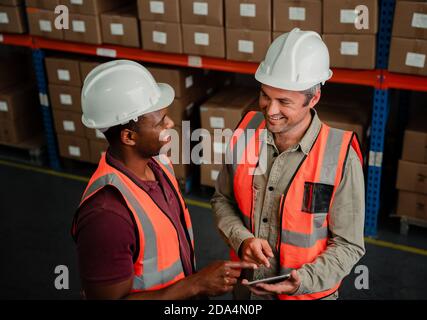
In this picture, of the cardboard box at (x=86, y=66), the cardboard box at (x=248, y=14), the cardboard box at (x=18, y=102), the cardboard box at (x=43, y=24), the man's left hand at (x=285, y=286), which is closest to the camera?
the man's left hand at (x=285, y=286)

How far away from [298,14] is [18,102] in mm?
3580

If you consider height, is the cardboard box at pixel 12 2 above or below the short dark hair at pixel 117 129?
above

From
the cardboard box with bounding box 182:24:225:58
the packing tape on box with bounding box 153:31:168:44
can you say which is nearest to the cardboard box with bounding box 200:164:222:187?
the cardboard box with bounding box 182:24:225:58

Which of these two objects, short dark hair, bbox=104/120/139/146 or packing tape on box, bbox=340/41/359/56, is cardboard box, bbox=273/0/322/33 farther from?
short dark hair, bbox=104/120/139/146

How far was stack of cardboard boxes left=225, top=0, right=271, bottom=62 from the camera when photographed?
13.7 feet

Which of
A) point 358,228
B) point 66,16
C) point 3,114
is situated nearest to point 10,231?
point 3,114

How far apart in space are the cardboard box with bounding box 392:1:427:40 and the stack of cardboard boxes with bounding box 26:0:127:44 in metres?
A: 2.73

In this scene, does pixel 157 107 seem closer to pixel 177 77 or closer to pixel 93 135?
pixel 177 77

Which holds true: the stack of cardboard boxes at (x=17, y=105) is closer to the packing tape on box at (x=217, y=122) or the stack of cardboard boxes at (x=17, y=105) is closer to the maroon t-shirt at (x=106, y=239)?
the packing tape on box at (x=217, y=122)

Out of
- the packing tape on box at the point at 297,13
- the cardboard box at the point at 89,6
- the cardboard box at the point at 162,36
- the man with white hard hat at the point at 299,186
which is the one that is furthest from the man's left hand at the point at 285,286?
the cardboard box at the point at 89,6

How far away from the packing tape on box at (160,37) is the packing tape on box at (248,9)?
2.66 feet

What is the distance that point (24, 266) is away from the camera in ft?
14.5

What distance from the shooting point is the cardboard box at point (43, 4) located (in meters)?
4.99

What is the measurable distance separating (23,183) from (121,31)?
2.18m
